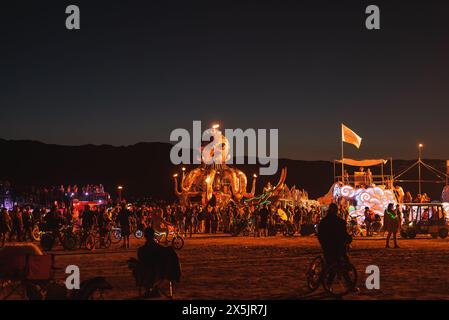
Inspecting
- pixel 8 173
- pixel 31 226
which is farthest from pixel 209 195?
pixel 8 173

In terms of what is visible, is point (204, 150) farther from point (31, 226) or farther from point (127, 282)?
point (127, 282)

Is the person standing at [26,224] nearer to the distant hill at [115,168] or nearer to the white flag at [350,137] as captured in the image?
the white flag at [350,137]

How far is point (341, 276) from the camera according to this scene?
11.7 m

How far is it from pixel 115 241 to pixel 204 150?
1633 cm

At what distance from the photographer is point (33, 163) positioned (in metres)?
134

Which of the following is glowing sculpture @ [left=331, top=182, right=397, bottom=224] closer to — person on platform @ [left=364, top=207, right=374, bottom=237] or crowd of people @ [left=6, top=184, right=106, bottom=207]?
person on platform @ [left=364, top=207, right=374, bottom=237]

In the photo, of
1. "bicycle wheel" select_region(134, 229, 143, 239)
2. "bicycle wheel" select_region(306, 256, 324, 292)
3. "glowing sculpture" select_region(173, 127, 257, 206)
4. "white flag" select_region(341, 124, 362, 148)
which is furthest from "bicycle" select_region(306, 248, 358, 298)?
"glowing sculpture" select_region(173, 127, 257, 206)

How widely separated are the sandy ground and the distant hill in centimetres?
9063

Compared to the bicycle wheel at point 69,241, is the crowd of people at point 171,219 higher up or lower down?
higher up

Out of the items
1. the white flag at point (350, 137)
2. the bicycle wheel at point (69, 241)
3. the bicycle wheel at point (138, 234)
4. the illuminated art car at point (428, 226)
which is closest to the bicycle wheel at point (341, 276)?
the bicycle wheel at point (69, 241)

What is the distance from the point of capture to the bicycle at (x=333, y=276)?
11453 millimetres

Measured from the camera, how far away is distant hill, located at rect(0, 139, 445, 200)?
122875 mm

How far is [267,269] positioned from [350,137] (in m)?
22.8
